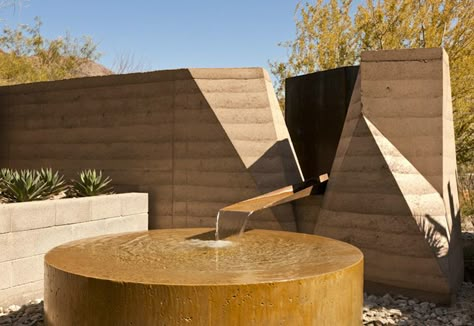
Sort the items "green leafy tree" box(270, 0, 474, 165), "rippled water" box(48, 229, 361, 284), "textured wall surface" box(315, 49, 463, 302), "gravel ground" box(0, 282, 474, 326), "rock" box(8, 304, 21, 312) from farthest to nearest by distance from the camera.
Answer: "green leafy tree" box(270, 0, 474, 165)
"textured wall surface" box(315, 49, 463, 302)
"rock" box(8, 304, 21, 312)
"gravel ground" box(0, 282, 474, 326)
"rippled water" box(48, 229, 361, 284)

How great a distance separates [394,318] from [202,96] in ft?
17.2

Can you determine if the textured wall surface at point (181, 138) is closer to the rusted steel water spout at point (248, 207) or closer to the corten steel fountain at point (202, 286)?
the rusted steel water spout at point (248, 207)

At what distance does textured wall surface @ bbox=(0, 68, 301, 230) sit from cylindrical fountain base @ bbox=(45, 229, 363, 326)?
371 cm

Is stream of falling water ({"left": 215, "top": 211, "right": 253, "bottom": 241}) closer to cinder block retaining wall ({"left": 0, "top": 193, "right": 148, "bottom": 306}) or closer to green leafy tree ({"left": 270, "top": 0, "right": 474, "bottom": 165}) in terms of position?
cinder block retaining wall ({"left": 0, "top": 193, "right": 148, "bottom": 306})

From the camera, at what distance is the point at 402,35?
1582 centimetres

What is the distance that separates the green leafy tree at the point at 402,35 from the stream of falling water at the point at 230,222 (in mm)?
10020

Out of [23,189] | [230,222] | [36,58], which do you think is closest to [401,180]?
[230,222]

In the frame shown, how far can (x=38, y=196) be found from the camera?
8.35 m

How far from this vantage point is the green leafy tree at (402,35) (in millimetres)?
14672

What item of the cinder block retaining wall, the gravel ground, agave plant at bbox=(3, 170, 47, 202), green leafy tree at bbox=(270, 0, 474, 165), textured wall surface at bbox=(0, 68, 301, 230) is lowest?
the gravel ground

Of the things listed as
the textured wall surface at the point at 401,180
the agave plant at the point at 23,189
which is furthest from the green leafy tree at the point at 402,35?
the agave plant at the point at 23,189

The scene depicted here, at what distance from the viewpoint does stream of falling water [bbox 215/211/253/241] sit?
7.03 metres

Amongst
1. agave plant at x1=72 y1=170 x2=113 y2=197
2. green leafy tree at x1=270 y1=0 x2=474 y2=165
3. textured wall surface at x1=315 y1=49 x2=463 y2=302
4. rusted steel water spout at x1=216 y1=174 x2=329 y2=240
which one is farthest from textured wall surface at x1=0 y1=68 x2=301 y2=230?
green leafy tree at x1=270 y1=0 x2=474 y2=165

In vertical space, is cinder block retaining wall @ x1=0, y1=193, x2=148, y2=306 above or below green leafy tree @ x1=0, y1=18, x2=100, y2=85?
below
